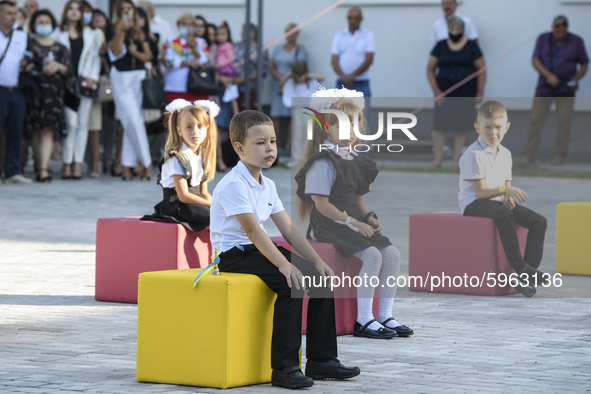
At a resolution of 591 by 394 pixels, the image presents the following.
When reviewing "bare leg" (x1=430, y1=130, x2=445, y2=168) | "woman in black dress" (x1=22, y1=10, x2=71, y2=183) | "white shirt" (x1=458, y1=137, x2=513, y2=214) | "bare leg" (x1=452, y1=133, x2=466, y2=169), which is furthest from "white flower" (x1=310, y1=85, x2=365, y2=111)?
"woman in black dress" (x1=22, y1=10, x2=71, y2=183)

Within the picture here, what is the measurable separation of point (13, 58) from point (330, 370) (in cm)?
917

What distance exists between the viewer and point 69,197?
1286cm

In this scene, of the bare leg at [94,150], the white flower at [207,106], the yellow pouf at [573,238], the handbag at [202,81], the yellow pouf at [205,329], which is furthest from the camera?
the bare leg at [94,150]

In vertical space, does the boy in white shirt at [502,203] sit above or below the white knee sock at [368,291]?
above

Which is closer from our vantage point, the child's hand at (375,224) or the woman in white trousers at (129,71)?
the child's hand at (375,224)

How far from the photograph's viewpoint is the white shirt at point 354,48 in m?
16.2

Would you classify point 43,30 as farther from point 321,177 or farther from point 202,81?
point 321,177

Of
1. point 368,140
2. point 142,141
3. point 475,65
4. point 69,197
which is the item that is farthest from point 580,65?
point 368,140

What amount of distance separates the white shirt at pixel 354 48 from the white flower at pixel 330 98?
10664 millimetres

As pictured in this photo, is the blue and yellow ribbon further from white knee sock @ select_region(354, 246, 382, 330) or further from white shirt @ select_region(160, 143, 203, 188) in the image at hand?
white shirt @ select_region(160, 143, 203, 188)

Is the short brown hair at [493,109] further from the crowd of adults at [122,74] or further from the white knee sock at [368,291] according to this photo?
the crowd of adults at [122,74]

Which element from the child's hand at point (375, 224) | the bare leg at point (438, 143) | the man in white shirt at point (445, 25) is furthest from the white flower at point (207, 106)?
the man in white shirt at point (445, 25)

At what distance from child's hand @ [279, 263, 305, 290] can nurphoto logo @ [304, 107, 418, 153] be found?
75 centimetres

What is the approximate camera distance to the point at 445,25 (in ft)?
58.3
